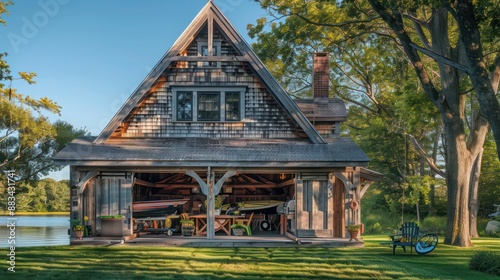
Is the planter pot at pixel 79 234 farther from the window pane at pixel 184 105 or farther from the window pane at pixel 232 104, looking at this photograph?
the window pane at pixel 232 104

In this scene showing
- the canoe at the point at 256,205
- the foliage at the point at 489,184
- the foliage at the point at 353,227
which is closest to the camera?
the foliage at the point at 353,227

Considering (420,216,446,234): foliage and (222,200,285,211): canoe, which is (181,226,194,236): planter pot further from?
(420,216,446,234): foliage

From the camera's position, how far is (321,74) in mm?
23812

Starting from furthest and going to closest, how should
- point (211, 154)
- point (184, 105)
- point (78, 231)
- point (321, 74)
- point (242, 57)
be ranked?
Answer: point (321, 74) → point (184, 105) → point (242, 57) → point (211, 154) → point (78, 231)

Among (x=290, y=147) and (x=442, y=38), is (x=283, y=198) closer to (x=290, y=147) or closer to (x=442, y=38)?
(x=290, y=147)

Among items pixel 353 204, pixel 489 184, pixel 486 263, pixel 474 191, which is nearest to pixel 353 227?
pixel 353 204

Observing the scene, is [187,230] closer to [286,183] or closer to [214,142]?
[214,142]

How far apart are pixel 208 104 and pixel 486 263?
1122 centimetres

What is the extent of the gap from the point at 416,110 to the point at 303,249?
8.16 m

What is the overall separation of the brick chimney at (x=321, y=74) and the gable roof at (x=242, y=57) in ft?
11.5

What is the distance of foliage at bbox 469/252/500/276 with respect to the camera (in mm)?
13734

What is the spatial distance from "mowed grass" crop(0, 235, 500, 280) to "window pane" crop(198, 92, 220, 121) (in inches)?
211

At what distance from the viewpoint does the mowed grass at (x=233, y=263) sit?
42.5ft

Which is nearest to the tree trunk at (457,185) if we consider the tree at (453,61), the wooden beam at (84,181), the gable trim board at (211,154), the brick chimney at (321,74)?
the tree at (453,61)
